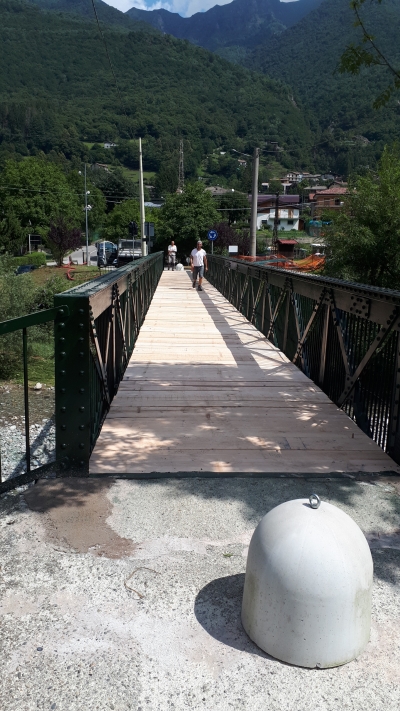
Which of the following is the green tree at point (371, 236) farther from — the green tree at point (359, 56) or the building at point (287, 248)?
the building at point (287, 248)

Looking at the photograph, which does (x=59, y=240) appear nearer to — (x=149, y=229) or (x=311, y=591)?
(x=149, y=229)

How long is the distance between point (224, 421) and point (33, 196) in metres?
95.2

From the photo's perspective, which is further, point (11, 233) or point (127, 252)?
point (11, 233)

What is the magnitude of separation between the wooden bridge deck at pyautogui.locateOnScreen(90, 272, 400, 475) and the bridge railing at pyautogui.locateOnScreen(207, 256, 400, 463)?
146 mm

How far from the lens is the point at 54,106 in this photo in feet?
578

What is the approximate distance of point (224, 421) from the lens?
5.62 meters

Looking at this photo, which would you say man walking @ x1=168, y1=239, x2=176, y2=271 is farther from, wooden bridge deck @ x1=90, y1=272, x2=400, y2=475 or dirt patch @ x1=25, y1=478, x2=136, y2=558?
dirt patch @ x1=25, y1=478, x2=136, y2=558

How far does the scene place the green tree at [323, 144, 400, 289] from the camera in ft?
64.1

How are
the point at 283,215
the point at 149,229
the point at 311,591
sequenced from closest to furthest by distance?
the point at 311,591
the point at 149,229
the point at 283,215

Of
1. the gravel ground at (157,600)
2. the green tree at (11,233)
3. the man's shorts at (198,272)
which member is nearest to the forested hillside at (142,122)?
the green tree at (11,233)

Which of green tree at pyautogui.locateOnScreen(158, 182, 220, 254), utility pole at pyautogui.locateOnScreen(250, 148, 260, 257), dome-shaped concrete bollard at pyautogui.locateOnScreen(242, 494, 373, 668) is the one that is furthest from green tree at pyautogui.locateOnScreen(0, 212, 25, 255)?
dome-shaped concrete bollard at pyautogui.locateOnScreen(242, 494, 373, 668)

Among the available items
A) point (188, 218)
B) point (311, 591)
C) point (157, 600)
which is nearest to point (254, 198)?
point (157, 600)

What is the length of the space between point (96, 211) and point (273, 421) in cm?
12708

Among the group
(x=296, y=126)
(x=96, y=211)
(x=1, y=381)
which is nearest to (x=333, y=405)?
(x=1, y=381)
